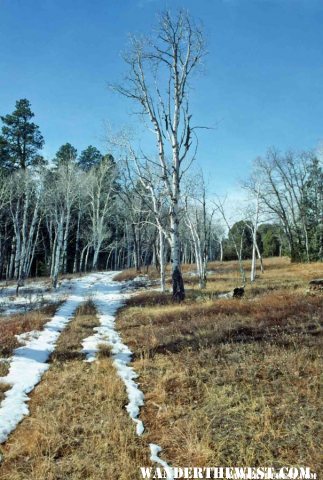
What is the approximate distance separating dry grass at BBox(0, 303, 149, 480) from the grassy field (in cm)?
A: 1

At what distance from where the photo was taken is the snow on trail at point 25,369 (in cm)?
553

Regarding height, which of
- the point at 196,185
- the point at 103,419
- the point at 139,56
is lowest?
the point at 103,419

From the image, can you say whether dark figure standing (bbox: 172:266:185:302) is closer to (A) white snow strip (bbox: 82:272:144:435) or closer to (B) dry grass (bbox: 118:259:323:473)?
(A) white snow strip (bbox: 82:272:144:435)

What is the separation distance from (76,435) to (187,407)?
168cm

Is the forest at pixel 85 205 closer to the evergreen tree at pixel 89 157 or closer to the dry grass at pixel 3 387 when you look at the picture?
the evergreen tree at pixel 89 157

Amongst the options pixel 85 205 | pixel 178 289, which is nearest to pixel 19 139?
pixel 85 205

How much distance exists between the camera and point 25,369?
306 inches

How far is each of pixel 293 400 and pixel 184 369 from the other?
217 centimetres

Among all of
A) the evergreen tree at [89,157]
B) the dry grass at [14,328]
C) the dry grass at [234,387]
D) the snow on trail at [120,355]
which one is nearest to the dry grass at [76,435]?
the snow on trail at [120,355]

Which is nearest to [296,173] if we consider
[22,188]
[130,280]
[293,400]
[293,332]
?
[130,280]

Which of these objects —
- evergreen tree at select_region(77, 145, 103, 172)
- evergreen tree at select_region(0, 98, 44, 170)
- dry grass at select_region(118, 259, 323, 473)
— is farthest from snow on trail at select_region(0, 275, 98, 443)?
evergreen tree at select_region(77, 145, 103, 172)

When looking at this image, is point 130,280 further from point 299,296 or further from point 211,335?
point 211,335

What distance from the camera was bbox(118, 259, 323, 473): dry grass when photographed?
4.35 m

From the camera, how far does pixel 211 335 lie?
29.6 feet
